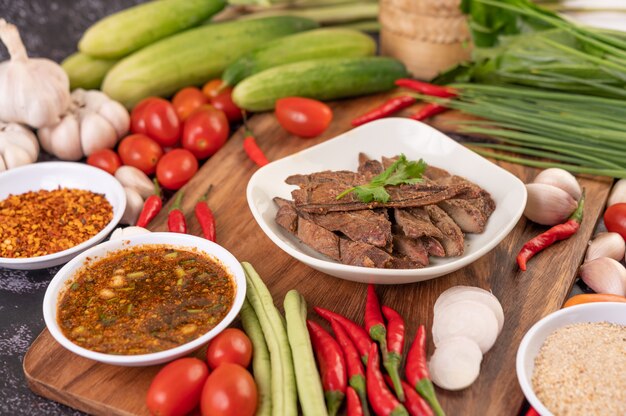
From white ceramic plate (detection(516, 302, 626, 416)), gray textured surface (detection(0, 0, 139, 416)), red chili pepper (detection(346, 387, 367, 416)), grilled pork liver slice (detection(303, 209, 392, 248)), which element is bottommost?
gray textured surface (detection(0, 0, 139, 416))

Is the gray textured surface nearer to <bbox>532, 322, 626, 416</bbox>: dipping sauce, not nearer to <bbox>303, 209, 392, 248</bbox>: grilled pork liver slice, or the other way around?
<bbox>303, 209, 392, 248</bbox>: grilled pork liver slice

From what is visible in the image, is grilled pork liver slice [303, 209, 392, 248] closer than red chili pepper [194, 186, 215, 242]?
Yes

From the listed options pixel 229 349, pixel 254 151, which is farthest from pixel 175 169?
pixel 229 349

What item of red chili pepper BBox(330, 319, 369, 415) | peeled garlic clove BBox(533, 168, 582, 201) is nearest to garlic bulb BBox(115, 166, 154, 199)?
red chili pepper BBox(330, 319, 369, 415)

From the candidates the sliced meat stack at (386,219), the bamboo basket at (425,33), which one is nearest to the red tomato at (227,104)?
A: the bamboo basket at (425,33)

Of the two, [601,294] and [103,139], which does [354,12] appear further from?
[601,294]

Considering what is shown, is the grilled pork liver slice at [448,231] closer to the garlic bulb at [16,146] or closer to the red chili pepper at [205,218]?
the red chili pepper at [205,218]
